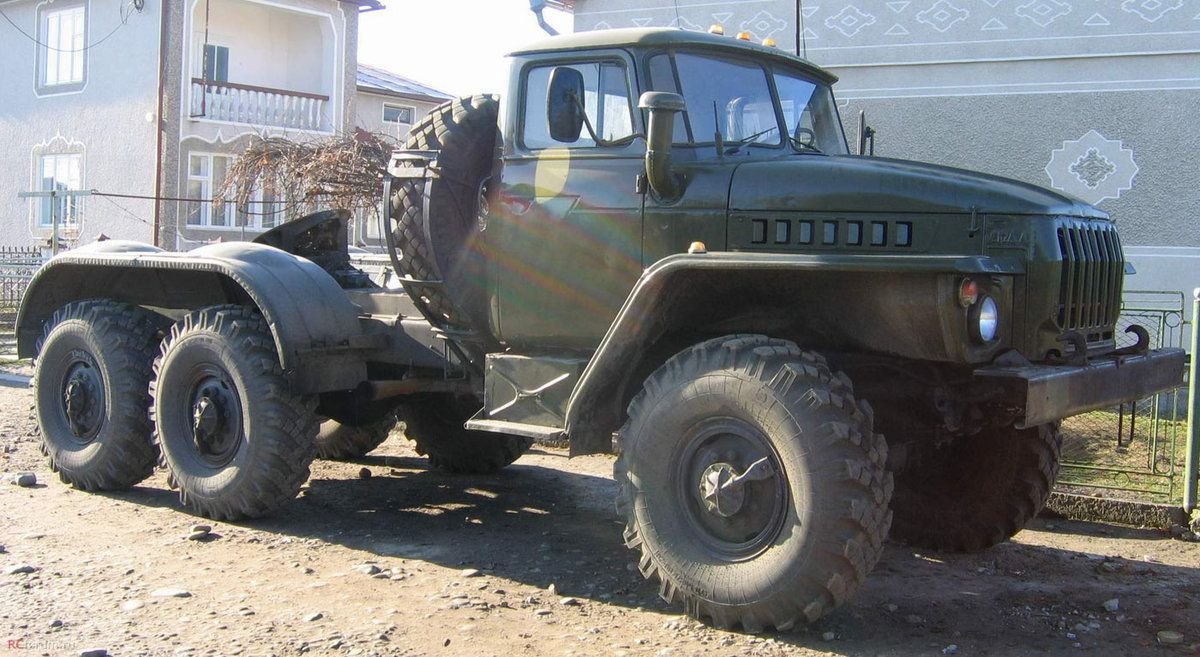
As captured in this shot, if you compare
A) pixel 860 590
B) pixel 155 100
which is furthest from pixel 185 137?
pixel 860 590

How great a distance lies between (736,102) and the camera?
5781mm

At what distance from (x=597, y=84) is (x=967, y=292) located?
6.89 ft

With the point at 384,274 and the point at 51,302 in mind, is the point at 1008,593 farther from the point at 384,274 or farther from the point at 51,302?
the point at 51,302

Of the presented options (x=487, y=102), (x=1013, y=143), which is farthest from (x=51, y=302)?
(x=1013, y=143)

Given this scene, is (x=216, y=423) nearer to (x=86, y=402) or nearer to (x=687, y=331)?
(x=86, y=402)

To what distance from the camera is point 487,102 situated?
628 cm

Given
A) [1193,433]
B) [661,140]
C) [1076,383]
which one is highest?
[661,140]

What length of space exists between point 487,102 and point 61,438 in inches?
145

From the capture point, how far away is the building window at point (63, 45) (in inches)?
964

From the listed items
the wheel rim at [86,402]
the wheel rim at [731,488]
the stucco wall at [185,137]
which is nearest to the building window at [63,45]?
the stucco wall at [185,137]

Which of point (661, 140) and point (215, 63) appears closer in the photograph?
point (661, 140)

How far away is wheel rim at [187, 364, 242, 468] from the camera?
674 centimetres

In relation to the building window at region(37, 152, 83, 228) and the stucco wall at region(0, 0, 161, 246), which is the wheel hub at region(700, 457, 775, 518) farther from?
the building window at region(37, 152, 83, 228)

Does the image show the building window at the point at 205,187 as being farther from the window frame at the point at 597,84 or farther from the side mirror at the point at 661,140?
the side mirror at the point at 661,140
